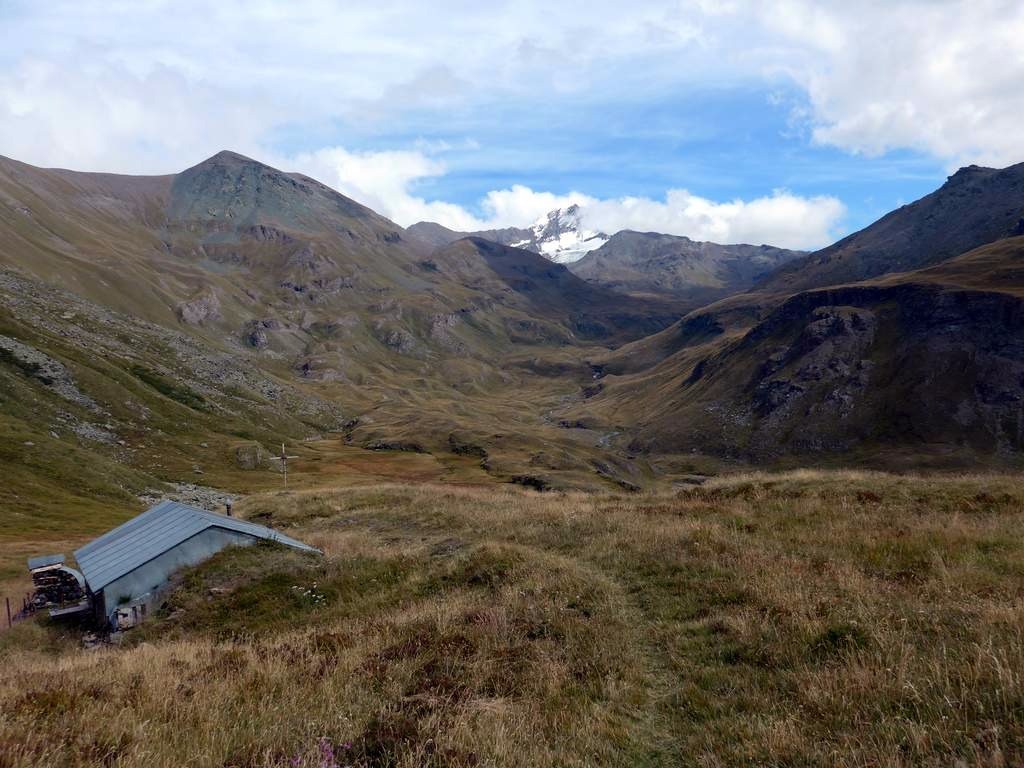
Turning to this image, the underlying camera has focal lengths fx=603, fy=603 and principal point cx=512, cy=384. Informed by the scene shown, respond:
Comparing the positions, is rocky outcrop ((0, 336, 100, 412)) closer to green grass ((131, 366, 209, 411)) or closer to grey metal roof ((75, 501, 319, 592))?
green grass ((131, 366, 209, 411))

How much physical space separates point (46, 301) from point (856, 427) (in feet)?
703

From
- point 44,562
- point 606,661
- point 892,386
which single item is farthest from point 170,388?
point 892,386

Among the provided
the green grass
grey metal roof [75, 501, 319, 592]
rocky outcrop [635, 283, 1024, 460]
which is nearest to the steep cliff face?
rocky outcrop [635, 283, 1024, 460]

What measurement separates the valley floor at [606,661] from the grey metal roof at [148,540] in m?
2.73

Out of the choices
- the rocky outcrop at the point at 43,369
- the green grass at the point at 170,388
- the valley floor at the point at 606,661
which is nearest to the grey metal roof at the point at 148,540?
the valley floor at the point at 606,661

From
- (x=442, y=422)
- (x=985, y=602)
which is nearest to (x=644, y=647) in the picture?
(x=985, y=602)

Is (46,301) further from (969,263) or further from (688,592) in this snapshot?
(969,263)

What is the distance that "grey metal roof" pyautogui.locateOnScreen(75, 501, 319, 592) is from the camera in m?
22.7

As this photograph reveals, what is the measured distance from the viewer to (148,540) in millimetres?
25344

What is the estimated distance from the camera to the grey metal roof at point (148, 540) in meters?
22.7

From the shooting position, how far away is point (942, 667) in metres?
7.75

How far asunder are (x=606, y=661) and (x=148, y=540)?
74.2ft

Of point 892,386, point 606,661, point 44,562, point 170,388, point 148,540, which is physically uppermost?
point 606,661

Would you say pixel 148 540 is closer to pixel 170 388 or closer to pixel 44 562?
pixel 44 562
